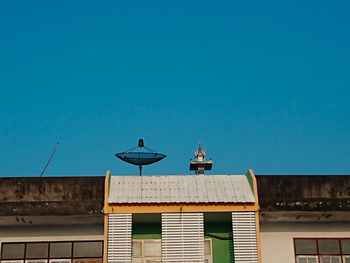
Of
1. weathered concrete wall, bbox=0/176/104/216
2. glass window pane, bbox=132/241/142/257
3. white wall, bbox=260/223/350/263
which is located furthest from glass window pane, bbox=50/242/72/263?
white wall, bbox=260/223/350/263

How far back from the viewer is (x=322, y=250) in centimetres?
2414

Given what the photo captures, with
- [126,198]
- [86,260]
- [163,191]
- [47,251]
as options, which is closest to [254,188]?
[163,191]

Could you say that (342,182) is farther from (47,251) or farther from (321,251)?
(47,251)

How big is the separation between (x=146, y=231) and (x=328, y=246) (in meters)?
8.38

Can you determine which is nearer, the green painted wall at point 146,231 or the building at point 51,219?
the building at point 51,219

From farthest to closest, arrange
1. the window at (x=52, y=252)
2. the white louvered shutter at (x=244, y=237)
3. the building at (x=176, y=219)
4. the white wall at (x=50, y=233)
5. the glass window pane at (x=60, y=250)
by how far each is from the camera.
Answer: the white wall at (x=50, y=233)
the glass window pane at (x=60, y=250)
the window at (x=52, y=252)
the building at (x=176, y=219)
the white louvered shutter at (x=244, y=237)

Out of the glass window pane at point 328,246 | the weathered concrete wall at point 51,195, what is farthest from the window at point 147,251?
the glass window pane at point 328,246

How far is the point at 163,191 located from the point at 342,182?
26.0 feet

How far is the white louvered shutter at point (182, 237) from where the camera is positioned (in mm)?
21828

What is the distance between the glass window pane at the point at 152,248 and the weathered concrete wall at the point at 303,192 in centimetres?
490

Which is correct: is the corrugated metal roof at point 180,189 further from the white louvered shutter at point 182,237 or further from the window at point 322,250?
the window at point 322,250

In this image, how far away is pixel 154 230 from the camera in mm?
23797

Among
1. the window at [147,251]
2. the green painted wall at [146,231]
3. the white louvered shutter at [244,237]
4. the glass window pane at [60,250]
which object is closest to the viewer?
the white louvered shutter at [244,237]

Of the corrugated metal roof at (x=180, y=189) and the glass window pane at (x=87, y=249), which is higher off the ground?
the corrugated metal roof at (x=180, y=189)
